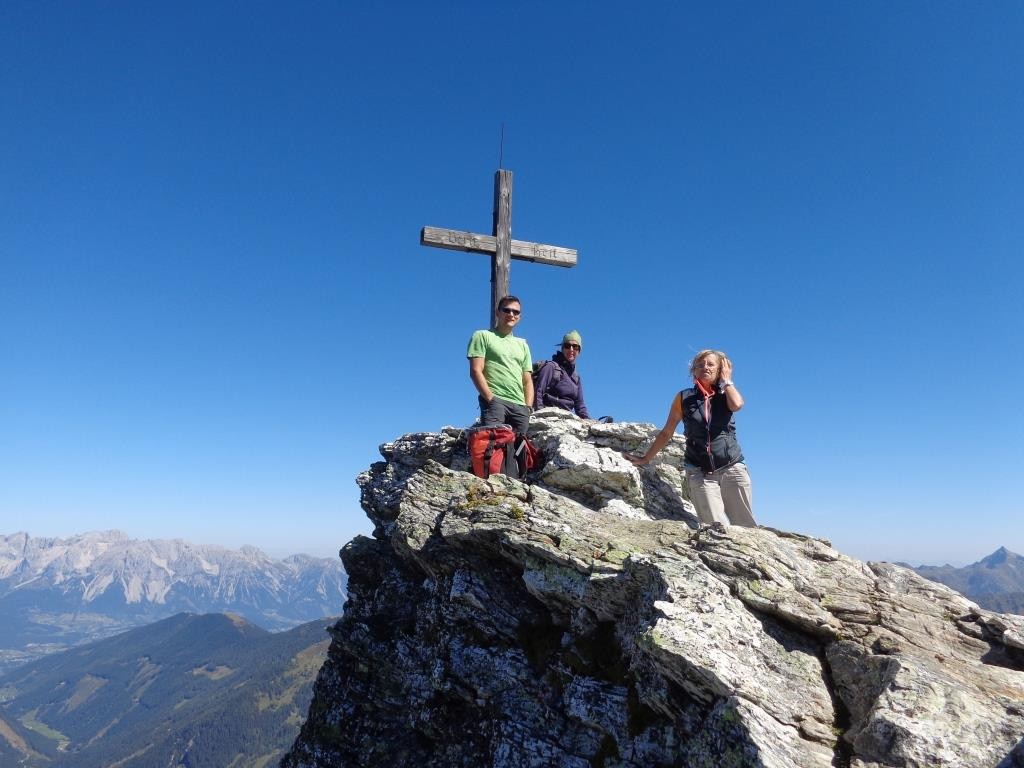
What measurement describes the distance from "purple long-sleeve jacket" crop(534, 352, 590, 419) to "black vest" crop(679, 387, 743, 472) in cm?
597

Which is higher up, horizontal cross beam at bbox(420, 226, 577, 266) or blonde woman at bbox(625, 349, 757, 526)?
horizontal cross beam at bbox(420, 226, 577, 266)

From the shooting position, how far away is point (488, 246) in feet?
59.2

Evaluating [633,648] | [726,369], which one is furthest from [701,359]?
[633,648]

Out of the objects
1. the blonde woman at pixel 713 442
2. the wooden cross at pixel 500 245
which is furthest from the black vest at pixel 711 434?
the wooden cross at pixel 500 245

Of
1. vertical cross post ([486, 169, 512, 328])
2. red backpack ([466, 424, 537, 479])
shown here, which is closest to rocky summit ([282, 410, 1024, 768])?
red backpack ([466, 424, 537, 479])

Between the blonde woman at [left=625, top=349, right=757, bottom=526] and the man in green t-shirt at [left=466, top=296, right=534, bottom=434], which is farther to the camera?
Answer: the man in green t-shirt at [left=466, top=296, right=534, bottom=434]

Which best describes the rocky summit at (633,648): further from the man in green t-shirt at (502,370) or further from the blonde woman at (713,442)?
the man in green t-shirt at (502,370)

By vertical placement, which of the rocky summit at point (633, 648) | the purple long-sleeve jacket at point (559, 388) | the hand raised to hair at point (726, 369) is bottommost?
the rocky summit at point (633, 648)

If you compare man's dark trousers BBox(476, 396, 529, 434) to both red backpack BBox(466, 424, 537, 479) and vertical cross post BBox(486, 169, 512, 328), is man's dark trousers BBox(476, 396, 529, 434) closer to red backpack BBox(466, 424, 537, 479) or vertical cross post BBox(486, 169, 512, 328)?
red backpack BBox(466, 424, 537, 479)

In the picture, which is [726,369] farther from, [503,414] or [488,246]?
[488,246]

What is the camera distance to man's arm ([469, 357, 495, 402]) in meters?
12.6

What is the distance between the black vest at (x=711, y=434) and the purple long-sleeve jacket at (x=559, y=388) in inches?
235

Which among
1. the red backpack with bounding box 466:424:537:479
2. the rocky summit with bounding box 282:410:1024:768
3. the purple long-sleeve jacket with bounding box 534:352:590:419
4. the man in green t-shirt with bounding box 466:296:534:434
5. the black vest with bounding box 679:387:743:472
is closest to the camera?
the rocky summit with bounding box 282:410:1024:768

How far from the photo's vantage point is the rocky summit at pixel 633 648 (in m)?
6.84
